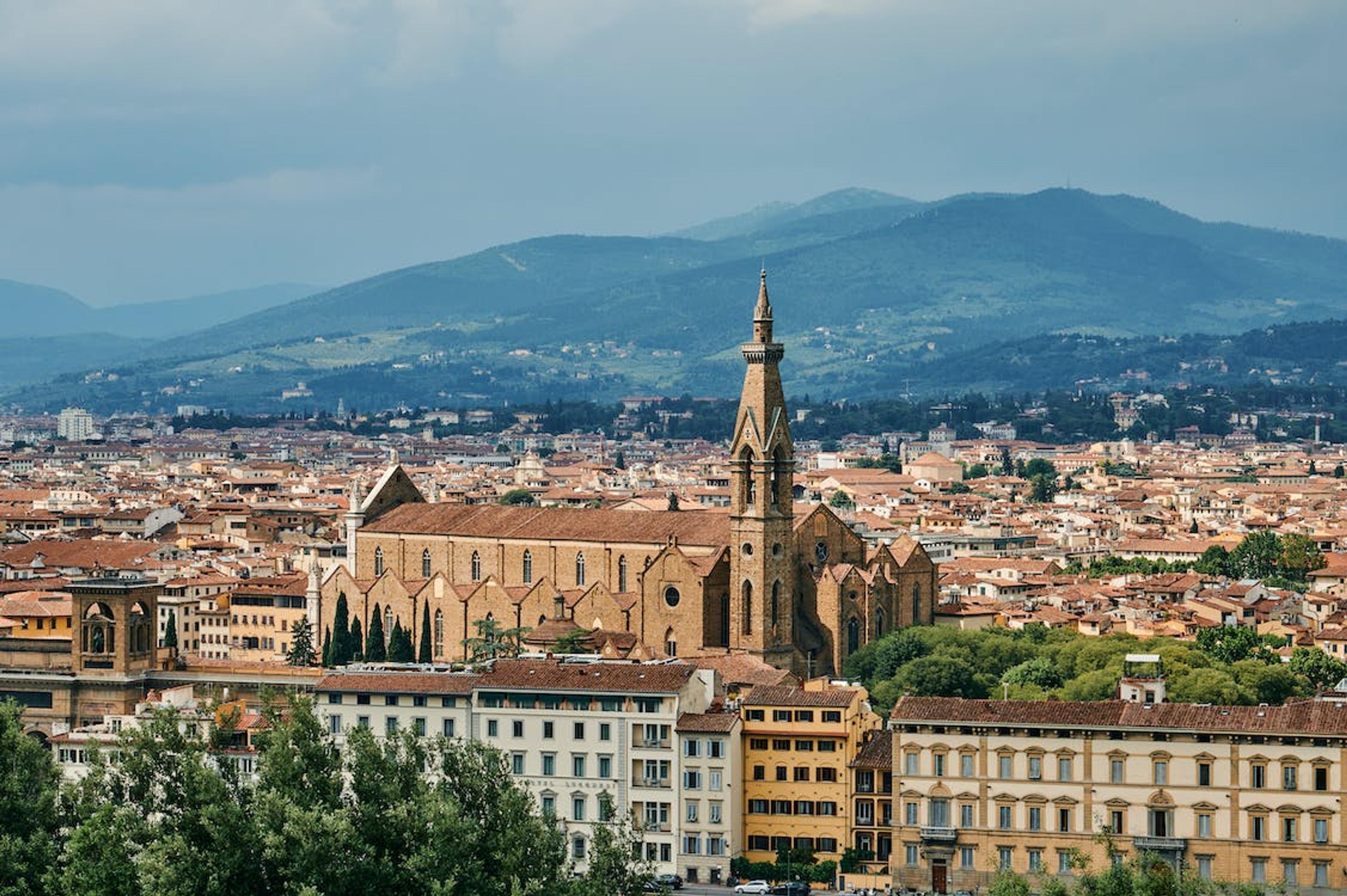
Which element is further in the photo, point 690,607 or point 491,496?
point 491,496

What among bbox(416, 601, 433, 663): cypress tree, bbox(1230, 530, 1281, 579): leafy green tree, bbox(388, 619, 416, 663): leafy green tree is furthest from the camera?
bbox(1230, 530, 1281, 579): leafy green tree

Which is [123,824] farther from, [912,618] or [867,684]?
[912,618]

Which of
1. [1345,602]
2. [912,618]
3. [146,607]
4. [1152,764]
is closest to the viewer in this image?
[1152,764]

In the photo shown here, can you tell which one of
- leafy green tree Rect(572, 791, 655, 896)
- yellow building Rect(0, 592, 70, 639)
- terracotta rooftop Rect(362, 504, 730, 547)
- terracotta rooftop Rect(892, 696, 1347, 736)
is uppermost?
terracotta rooftop Rect(362, 504, 730, 547)

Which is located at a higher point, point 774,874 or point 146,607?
point 146,607

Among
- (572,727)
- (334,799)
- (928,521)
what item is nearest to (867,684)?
(572,727)

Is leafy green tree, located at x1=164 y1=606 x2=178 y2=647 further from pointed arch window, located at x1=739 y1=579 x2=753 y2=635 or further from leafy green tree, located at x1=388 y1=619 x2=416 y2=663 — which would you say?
pointed arch window, located at x1=739 y1=579 x2=753 y2=635

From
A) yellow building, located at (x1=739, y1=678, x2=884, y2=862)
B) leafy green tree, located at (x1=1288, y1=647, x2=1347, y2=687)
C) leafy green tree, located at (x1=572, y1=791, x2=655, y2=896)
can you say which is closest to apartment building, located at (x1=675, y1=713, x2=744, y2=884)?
yellow building, located at (x1=739, y1=678, x2=884, y2=862)
